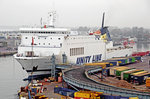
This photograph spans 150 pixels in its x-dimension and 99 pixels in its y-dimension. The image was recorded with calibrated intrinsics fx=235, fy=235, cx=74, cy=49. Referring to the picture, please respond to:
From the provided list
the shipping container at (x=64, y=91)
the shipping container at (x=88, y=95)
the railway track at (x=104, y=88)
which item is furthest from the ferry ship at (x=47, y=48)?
the shipping container at (x=88, y=95)

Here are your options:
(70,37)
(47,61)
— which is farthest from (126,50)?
(47,61)

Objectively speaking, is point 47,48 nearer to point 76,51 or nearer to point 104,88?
point 76,51

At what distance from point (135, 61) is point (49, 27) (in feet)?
44.8

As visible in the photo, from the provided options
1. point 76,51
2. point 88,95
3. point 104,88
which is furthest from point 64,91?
point 76,51

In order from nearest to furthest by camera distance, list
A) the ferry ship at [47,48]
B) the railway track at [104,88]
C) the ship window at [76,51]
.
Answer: the railway track at [104,88] < the ferry ship at [47,48] < the ship window at [76,51]

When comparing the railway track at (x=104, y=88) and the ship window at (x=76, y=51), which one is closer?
the railway track at (x=104, y=88)

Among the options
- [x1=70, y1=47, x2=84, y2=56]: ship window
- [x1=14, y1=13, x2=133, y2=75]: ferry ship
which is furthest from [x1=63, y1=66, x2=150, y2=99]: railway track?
[x1=70, y1=47, x2=84, y2=56]: ship window

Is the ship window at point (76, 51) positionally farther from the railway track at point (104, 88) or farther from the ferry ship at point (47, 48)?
the railway track at point (104, 88)

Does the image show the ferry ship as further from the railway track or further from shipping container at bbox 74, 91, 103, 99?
shipping container at bbox 74, 91, 103, 99

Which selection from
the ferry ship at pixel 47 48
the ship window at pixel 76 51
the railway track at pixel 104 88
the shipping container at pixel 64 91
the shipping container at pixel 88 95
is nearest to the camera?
the railway track at pixel 104 88

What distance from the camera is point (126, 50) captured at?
135ft

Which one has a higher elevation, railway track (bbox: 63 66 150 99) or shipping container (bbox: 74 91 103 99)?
railway track (bbox: 63 66 150 99)

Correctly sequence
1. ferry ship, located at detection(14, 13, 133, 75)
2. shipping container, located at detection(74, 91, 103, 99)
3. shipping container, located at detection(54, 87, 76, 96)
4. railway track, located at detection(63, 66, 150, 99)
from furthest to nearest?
ferry ship, located at detection(14, 13, 133, 75), shipping container, located at detection(54, 87, 76, 96), shipping container, located at detection(74, 91, 103, 99), railway track, located at detection(63, 66, 150, 99)

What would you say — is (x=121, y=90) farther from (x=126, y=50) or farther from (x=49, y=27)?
(x=126, y=50)
